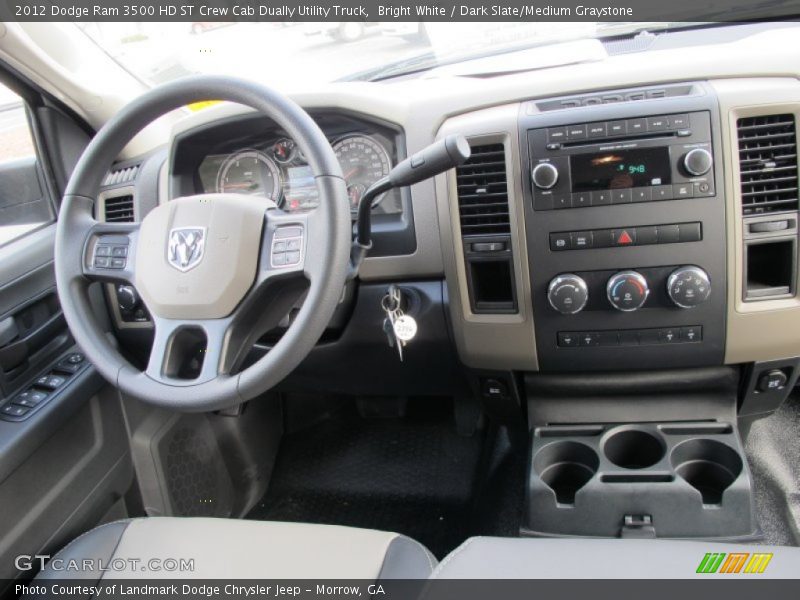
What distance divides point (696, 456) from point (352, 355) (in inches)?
33.8

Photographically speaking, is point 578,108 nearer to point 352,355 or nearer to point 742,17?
point 742,17

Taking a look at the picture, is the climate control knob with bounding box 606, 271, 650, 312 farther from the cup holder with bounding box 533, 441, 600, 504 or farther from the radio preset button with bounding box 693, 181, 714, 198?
the cup holder with bounding box 533, 441, 600, 504

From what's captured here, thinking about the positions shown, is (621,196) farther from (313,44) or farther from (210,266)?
(313,44)

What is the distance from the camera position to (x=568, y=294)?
4.39 feet

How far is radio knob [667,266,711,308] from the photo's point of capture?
4.24 ft

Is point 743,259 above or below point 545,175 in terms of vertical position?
below

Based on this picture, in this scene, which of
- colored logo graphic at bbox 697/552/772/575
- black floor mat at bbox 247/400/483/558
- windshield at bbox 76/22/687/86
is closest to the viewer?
colored logo graphic at bbox 697/552/772/575

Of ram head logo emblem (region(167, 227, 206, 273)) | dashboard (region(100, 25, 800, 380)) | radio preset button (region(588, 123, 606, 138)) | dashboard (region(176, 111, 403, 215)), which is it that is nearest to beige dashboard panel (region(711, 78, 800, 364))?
dashboard (region(100, 25, 800, 380))

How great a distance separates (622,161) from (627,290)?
0.26 metres

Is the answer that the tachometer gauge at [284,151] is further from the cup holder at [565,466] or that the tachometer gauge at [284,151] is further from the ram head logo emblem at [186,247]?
the cup holder at [565,466]

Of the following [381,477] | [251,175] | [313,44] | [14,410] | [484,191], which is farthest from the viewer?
[381,477]

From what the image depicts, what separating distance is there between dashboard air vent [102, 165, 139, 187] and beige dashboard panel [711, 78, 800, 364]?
1385mm

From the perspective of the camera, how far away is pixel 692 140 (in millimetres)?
1248

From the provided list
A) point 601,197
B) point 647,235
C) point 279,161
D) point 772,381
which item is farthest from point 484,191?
point 772,381
